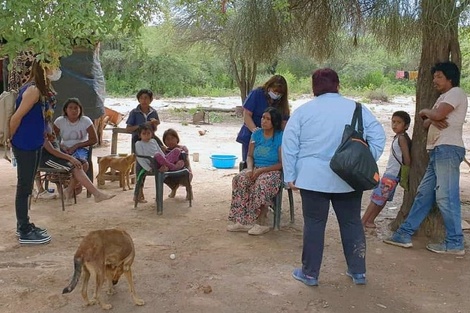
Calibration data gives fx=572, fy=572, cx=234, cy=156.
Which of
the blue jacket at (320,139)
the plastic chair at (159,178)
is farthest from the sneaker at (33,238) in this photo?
the blue jacket at (320,139)

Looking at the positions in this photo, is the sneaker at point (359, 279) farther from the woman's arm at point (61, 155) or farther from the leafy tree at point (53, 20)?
the woman's arm at point (61, 155)

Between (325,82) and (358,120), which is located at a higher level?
(325,82)

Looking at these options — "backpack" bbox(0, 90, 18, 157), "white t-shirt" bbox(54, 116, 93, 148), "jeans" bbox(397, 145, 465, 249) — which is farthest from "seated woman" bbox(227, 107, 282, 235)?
"white t-shirt" bbox(54, 116, 93, 148)

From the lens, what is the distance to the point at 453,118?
4371 millimetres

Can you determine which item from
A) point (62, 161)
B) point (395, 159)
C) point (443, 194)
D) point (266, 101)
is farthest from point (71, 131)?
point (443, 194)

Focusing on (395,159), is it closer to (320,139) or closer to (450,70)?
(450,70)

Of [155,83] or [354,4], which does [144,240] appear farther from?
[155,83]

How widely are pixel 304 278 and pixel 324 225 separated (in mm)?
399

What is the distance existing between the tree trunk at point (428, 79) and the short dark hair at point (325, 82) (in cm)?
127

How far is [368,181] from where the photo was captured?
3.56 meters

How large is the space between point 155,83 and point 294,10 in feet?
81.9

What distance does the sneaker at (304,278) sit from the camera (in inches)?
151

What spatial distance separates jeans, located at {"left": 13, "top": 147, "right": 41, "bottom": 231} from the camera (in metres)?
4.51

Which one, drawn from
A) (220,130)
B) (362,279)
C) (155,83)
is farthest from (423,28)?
(155,83)
